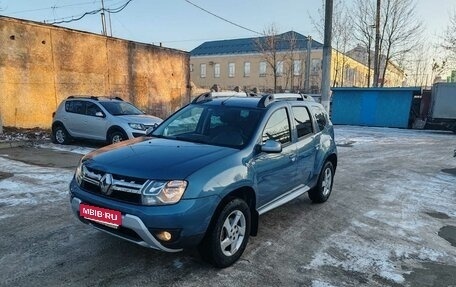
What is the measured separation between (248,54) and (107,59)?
38966 millimetres

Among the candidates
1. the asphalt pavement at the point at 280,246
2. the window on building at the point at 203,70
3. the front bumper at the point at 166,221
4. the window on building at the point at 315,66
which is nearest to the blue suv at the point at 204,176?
the front bumper at the point at 166,221

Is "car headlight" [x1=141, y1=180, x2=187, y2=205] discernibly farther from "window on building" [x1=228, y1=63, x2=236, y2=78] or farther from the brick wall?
"window on building" [x1=228, y1=63, x2=236, y2=78]

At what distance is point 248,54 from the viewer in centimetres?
5388

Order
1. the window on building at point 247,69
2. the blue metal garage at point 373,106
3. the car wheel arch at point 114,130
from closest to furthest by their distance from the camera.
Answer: the car wheel arch at point 114,130, the blue metal garage at point 373,106, the window on building at point 247,69

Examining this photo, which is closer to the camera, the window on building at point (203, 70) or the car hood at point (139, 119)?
the car hood at point (139, 119)

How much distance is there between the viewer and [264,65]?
52.3 meters

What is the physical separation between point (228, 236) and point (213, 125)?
1.46 metres

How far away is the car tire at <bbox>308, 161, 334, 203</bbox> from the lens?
20.2ft

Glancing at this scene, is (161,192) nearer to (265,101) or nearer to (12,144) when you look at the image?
(265,101)

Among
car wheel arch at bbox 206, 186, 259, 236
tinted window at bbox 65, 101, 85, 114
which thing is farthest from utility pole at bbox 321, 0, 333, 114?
car wheel arch at bbox 206, 186, 259, 236

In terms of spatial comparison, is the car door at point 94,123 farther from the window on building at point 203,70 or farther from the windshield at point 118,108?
the window on building at point 203,70

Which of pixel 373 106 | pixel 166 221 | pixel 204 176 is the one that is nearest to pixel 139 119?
pixel 204 176

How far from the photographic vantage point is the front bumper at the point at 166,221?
3.34m

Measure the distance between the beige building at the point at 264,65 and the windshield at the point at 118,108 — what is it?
32695mm
